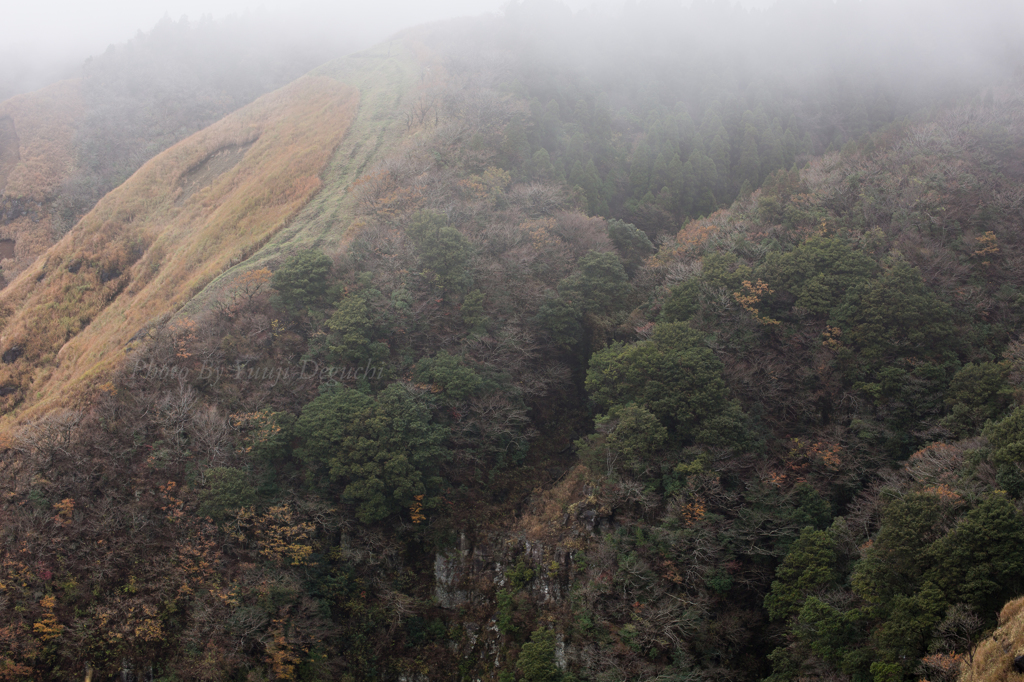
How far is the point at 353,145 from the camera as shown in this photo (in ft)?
155

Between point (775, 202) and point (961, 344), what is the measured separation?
13813 millimetres

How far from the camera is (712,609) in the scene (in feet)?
79.0

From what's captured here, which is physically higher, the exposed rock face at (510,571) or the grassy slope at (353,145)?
the grassy slope at (353,145)

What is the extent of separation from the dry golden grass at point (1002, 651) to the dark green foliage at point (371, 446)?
20.6 m

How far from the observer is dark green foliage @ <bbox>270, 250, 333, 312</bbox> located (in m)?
31.6

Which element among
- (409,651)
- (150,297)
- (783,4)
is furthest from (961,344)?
(783,4)

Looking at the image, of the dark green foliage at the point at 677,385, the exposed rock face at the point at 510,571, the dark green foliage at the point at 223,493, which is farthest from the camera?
the dark green foliage at the point at 677,385

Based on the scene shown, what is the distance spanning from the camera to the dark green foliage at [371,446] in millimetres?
26484

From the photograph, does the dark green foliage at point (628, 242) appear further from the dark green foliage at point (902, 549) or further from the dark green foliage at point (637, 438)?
the dark green foliage at point (902, 549)

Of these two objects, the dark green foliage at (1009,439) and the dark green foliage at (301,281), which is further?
the dark green foliage at (301,281)

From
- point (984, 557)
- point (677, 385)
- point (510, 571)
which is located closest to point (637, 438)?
point (677, 385)

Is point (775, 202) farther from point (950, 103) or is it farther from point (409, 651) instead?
point (409, 651)

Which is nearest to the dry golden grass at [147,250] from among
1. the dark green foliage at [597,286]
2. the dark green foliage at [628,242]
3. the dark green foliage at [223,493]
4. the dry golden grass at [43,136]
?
the dark green foliage at [223,493]

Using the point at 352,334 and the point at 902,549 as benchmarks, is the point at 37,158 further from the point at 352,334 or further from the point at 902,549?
A: the point at 902,549
